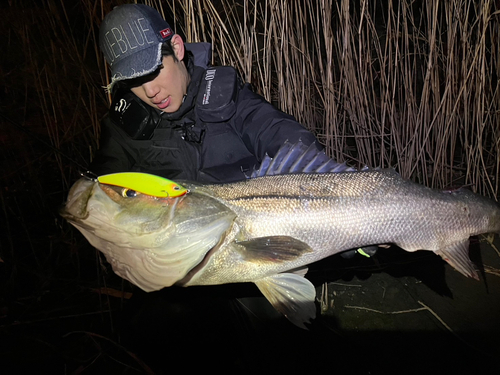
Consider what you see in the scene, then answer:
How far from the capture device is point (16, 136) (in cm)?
416

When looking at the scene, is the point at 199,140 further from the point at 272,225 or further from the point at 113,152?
the point at 272,225

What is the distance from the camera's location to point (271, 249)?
142 centimetres

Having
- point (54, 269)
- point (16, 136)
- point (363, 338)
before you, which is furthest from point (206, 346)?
point (16, 136)

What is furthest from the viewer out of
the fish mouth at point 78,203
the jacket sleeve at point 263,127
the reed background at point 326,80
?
the reed background at point 326,80

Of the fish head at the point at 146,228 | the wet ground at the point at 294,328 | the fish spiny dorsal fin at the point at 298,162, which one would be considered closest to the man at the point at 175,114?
the fish spiny dorsal fin at the point at 298,162

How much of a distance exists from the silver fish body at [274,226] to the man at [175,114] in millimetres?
465

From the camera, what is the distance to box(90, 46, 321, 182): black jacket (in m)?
2.00

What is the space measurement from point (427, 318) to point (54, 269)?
342 cm

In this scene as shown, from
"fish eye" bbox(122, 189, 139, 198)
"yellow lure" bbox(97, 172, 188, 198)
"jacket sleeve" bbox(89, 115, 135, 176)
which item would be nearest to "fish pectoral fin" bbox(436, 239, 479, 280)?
"yellow lure" bbox(97, 172, 188, 198)

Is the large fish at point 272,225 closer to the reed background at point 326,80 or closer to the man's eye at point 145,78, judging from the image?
the man's eye at point 145,78

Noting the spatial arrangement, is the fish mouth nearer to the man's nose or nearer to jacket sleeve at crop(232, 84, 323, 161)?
the man's nose

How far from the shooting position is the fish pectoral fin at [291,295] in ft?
4.78

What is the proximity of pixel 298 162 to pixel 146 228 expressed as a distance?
0.84 metres

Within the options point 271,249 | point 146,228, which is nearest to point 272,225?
point 271,249
